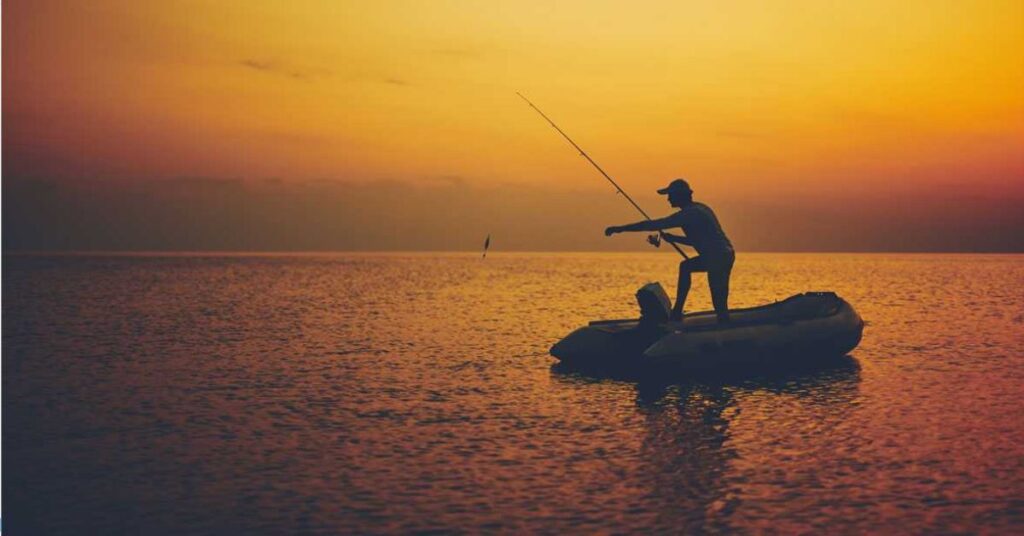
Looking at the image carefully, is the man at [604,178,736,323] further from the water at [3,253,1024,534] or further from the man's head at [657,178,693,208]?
the water at [3,253,1024,534]

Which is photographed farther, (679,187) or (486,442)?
(679,187)

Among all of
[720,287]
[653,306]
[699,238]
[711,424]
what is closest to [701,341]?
[653,306]

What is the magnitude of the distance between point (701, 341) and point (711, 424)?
3.52 metres

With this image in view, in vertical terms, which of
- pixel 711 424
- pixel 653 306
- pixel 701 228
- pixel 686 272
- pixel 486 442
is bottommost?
pixel 486 442

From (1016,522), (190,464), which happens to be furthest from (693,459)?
(190,464)

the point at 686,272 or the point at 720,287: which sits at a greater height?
the point at 686,272

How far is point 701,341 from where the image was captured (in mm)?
15758

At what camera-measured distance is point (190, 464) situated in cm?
1044

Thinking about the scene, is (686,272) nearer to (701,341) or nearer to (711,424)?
(701,341)

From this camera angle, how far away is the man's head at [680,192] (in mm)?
16312

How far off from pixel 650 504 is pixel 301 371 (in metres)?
11.3

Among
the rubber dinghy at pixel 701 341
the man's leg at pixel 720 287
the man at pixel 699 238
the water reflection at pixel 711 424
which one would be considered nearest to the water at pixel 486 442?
the water reflection at pixel 711 424

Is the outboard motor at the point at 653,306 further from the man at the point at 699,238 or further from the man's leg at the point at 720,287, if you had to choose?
the man's leg at the point at 720,287

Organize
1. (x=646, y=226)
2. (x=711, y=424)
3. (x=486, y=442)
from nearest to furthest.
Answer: (x=486, y=442) → (x=711, y=424) → (x=646, y=226)
